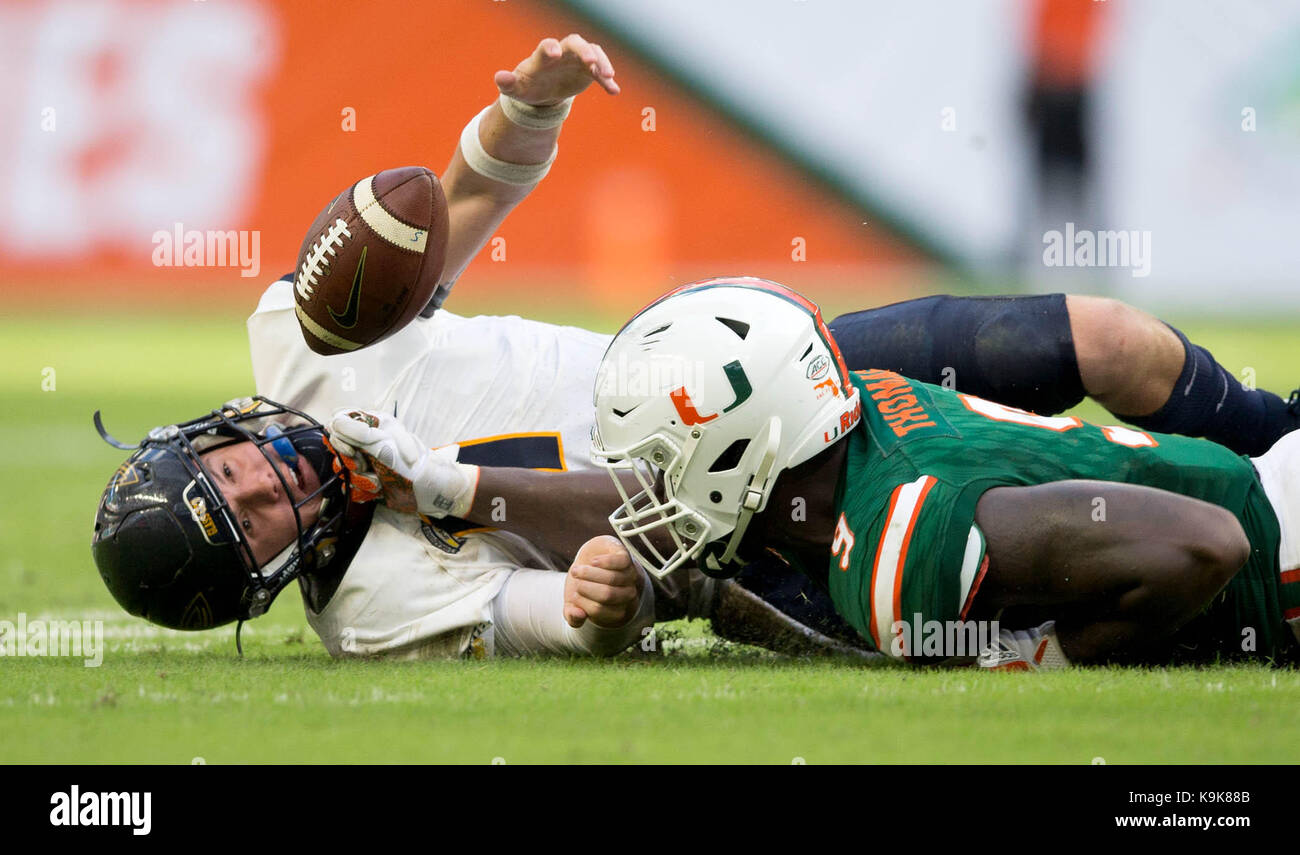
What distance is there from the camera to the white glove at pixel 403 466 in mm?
3180

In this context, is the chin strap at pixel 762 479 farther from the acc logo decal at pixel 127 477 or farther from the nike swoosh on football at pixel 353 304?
the acc logo decal at pixel 127 477

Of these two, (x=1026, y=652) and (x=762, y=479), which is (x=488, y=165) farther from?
(x=1026, y=652)

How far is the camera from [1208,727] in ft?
7.46

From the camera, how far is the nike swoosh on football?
3279 mm

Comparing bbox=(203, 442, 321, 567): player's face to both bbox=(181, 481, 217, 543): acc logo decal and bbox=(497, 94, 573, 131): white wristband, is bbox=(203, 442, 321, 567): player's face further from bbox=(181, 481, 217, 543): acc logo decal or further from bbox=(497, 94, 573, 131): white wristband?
bbox=(497, 94, 573, 131): white wristband

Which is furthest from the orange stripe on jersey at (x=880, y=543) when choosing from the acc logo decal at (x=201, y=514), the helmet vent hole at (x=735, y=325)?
the acc logo decal at (x=201, y=514)

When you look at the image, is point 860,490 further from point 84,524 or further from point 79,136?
point 79,136

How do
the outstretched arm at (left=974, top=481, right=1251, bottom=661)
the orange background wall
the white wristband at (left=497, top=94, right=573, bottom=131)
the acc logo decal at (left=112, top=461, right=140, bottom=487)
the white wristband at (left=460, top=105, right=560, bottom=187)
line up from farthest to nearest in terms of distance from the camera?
1. the orange background wall
2. the white wristband at (left=460, top=105, right=560, bottom=187)
3. the white wristband at (left=497, top=94, right=573, bottom=131)
4. the acc logo decal at (left=112, top=461, right=140, bottom=487)
5. the outstretched arm at (left=974, top=481, right=1251, bottom=661)

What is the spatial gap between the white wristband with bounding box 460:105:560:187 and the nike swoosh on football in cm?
71

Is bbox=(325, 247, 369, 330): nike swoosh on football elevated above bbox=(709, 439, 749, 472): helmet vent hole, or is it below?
above

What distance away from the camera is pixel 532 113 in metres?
3.77

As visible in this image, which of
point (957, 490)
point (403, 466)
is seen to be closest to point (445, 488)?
point (403, 466)

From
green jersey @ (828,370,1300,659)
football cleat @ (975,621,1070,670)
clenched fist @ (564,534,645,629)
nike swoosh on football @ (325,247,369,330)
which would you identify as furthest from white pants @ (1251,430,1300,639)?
nike swoosh on football @ (325,247,369,330)
